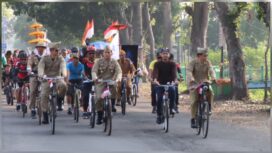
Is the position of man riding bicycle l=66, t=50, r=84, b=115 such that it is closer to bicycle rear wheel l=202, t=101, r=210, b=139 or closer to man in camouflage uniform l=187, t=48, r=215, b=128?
man in camouflage uniform l=187, t=48, r=215, b=128

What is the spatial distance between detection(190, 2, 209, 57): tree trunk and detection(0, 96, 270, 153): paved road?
40.4 ft

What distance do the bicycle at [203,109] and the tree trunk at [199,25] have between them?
15.9 m

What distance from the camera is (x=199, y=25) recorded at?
104 feet

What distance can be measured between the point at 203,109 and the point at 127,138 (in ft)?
4.97

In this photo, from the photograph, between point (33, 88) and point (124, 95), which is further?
point (124, 95)

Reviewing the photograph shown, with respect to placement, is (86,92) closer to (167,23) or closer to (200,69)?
(200,69)

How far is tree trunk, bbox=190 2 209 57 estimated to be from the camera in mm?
31469

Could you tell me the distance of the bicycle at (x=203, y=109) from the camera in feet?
49.7

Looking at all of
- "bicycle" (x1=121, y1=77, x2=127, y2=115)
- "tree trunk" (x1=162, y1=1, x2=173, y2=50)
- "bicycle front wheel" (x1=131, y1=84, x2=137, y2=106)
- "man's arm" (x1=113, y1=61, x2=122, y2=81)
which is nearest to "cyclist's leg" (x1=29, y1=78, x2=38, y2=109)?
"bicycle" (x1=121, y1=77, x2=127, y2=115)

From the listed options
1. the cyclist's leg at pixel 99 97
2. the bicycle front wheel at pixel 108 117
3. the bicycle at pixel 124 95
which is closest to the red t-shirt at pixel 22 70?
the bicycle at pixel 124 95

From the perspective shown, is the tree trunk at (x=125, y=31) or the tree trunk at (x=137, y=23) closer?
the tree trunk at (x=137, y=23)

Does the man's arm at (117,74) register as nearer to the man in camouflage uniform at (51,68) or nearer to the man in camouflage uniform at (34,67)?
the man in camouflage uniform at (51,68)

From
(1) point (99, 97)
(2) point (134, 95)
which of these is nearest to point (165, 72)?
(1) point (99, 97)

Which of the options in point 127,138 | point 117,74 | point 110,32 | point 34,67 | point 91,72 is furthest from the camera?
point 110,32
